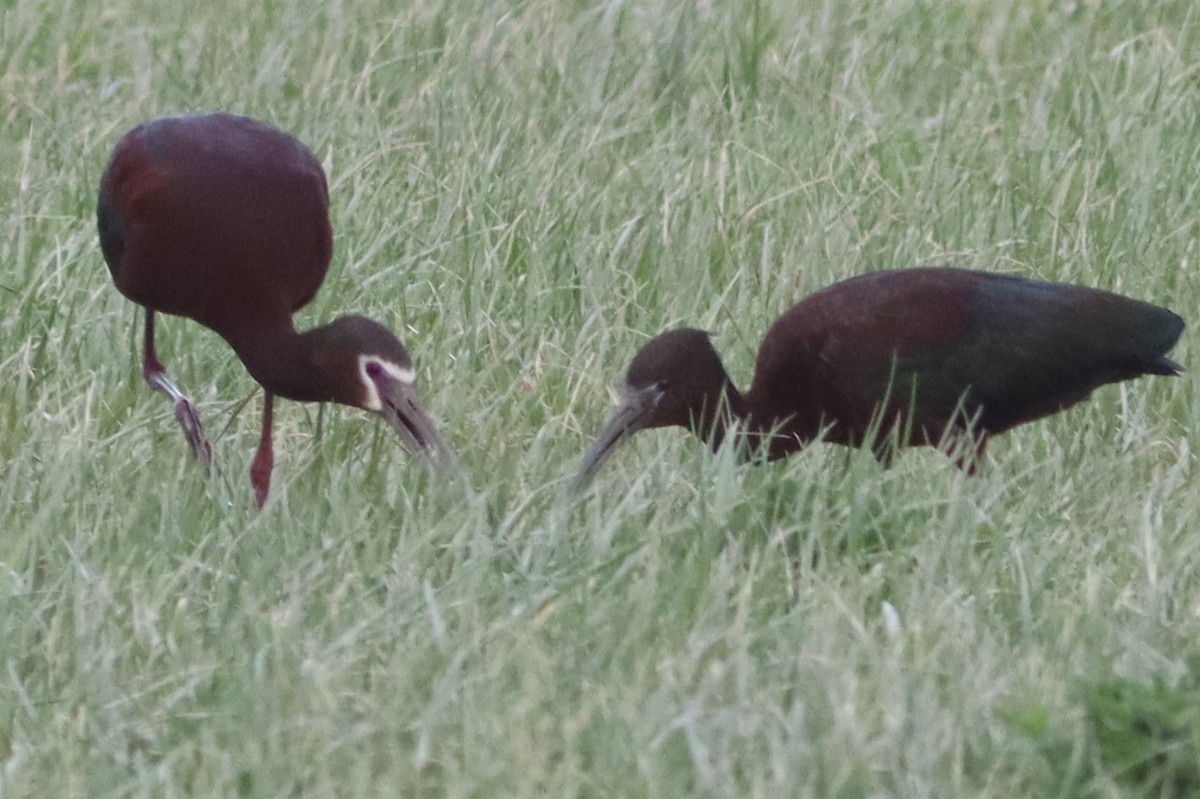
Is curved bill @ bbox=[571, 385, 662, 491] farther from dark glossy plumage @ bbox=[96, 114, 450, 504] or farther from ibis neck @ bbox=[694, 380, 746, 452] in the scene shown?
dark glossy plumage @ bbox=[96, 114, 450, 504]

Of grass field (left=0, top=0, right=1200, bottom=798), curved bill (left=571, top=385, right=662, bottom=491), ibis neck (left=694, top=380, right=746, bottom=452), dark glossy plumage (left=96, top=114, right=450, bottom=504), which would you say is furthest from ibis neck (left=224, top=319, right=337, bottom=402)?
ibis neck (left=694, top=380, right=746, bottom=452)

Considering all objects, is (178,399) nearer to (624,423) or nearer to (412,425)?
(412,425)

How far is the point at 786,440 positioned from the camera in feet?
14.7

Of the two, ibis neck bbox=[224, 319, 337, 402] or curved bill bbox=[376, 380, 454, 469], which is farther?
ibis neck bbox=[224, 319, 337, 402]

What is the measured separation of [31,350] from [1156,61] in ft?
10.8

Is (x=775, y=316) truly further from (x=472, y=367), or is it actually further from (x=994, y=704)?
(x=994, y=704)

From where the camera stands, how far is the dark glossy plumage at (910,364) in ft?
14.4

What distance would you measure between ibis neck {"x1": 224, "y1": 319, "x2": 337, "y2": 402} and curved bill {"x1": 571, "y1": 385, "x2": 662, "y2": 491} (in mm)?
535

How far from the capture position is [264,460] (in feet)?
14.4

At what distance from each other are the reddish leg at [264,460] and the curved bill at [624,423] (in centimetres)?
57

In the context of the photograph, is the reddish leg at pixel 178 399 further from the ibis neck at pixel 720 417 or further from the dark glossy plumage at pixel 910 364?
the ibis neck at pixel 720 417

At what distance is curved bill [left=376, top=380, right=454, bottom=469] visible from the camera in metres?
4.21

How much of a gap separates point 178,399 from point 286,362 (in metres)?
0.24

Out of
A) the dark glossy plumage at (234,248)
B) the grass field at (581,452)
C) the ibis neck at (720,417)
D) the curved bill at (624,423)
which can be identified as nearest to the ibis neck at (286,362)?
the dark glossy plumage at (234,248)
